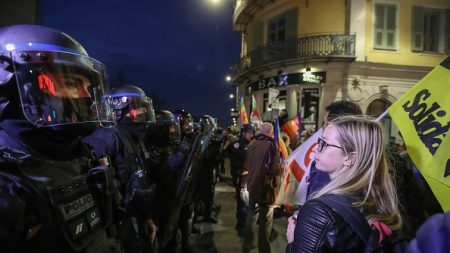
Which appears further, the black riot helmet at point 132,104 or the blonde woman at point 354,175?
the black riot helmet at point 132,104

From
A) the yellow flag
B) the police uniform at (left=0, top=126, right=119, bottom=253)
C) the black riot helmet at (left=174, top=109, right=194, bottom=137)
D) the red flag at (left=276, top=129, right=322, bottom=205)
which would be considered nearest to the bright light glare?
the police uniform at (left=0, top=126, right=119, bottom=253)

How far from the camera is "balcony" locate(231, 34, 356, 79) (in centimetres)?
1689

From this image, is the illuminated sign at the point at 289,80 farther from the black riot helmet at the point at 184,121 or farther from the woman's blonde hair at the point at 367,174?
the woman's blonde hair at the point at 367,174

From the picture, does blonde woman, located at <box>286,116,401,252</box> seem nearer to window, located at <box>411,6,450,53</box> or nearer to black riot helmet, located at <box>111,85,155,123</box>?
black riot helmet, located at <box>111,85,155,123</box>

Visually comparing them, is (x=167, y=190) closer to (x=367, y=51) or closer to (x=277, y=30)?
(x=367, y=51)

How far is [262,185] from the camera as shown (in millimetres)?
5648

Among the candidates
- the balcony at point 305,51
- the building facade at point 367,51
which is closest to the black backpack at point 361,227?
the building facade at point 367,51

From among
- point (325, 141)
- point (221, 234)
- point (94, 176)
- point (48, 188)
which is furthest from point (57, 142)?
point (221, 234)

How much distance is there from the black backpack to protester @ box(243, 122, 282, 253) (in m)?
3.93

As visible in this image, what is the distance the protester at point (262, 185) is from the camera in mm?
5609

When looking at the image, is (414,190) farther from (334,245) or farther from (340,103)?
(334,245)

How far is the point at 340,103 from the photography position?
3.44 meters

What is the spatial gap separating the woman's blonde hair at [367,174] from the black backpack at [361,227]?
11 centimetres

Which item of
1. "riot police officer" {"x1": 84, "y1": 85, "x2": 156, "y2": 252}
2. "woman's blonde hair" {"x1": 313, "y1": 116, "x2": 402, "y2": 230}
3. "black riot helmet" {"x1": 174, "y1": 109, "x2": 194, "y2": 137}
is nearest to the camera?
"woman's blonde hair" {"x1": 313, "y1": 116, "x2": 402, "y2": 230}
